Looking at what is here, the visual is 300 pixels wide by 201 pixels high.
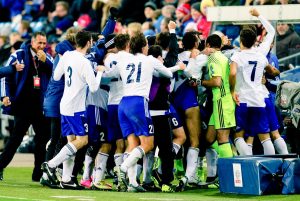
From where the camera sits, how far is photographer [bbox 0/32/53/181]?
17.5 meters

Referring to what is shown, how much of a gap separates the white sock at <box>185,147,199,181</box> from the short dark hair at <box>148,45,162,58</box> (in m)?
1.52

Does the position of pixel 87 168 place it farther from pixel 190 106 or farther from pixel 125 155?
pixel 190 106

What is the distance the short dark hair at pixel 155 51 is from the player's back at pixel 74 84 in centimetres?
87

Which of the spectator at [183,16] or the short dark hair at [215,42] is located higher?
the spectator at [183,16]

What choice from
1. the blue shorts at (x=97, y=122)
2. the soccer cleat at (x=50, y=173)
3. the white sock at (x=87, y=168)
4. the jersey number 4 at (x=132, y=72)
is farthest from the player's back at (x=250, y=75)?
the soccer cleat at (x=50, y=173)

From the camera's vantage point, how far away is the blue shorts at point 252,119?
16.2 meters

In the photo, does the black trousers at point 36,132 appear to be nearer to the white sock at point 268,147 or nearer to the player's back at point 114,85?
the player's back at point 114,85

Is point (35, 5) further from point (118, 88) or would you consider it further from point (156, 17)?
point (118, 88)

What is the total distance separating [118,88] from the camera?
52.7 feet

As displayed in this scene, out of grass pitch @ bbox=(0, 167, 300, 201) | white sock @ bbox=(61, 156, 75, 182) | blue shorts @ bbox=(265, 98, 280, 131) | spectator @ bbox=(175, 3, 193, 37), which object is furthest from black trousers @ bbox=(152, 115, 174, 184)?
spectator @ bbox=(175, 3, 193, 37)

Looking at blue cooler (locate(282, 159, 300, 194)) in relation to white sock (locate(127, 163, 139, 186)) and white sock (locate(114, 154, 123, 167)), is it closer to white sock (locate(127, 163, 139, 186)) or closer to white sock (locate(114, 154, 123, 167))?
white sock (locate(127, 163, 139, 186))

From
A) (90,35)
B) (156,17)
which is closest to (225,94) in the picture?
(90,35)

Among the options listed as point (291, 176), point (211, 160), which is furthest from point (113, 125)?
point (291, 176)

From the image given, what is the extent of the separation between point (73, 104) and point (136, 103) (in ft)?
3.35
